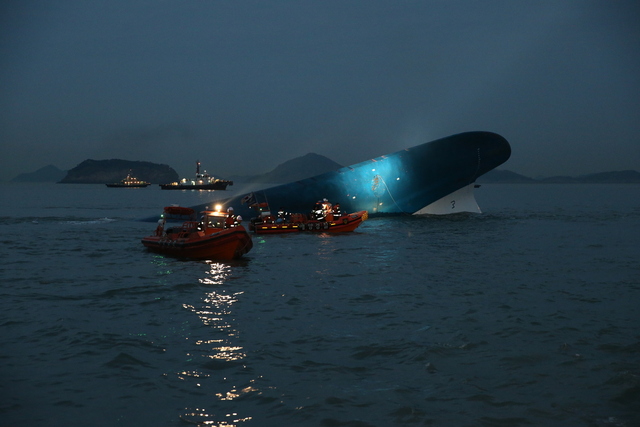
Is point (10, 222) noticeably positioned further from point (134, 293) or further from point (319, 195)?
point (134, 293)

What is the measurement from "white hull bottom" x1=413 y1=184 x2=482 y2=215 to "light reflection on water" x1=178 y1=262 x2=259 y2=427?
129ft

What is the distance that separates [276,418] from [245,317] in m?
6.51

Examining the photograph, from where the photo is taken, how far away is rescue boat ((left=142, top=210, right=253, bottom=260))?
81.8ft

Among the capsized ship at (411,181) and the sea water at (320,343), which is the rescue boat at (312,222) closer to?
the capsized ship at (411,181)

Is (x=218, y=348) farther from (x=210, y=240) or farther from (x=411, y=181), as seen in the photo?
(x=411, y=181)

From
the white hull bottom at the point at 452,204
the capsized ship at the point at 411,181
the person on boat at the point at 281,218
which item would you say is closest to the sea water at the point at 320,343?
the person on boat at the point at 281,218

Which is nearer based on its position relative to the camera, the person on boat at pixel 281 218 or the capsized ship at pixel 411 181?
the person on boat at pixel 281 218

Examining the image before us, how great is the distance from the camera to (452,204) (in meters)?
57.2

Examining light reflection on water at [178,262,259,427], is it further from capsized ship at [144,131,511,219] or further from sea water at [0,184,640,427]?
capsized ship at [144,131,511,219]

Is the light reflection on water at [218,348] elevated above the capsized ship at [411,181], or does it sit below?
below

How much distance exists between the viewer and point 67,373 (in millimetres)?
9703

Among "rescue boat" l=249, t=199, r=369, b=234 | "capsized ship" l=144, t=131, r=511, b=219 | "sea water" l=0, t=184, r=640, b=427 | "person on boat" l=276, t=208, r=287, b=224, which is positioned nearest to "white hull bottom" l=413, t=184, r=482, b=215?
"capsized ship" l=144, t=131, r=511, b=219

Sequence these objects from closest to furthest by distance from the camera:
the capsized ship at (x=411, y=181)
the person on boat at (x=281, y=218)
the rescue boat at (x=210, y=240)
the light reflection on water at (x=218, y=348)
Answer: the light reflection on water at (x=218, y=348) < the rescue boat at (x=210, y=240) < the person on boat at (x=281, y=218) < the capsized ship at (x=411, y=181)

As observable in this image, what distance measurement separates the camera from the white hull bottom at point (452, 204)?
56.8m
